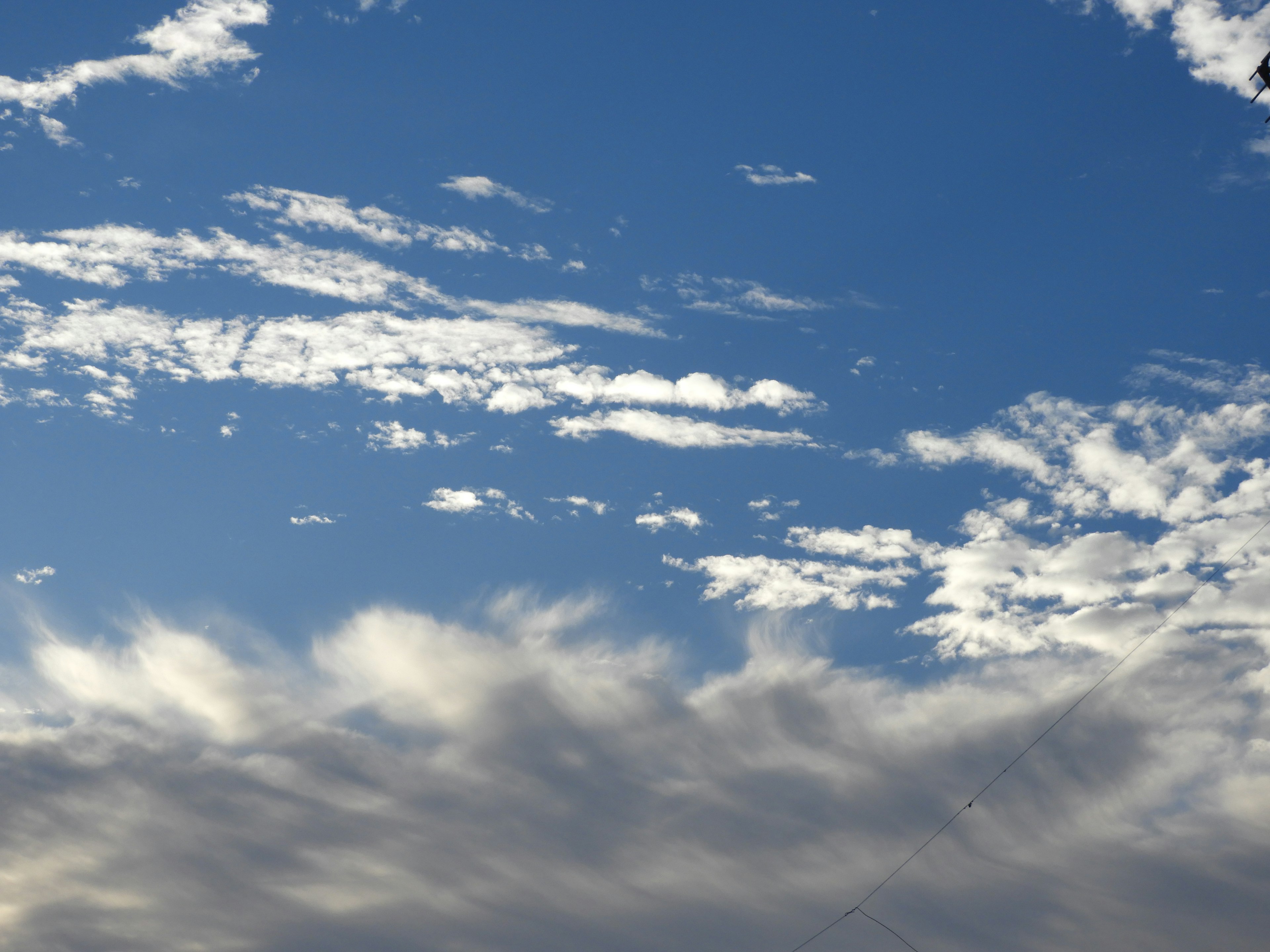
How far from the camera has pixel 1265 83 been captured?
219ft
